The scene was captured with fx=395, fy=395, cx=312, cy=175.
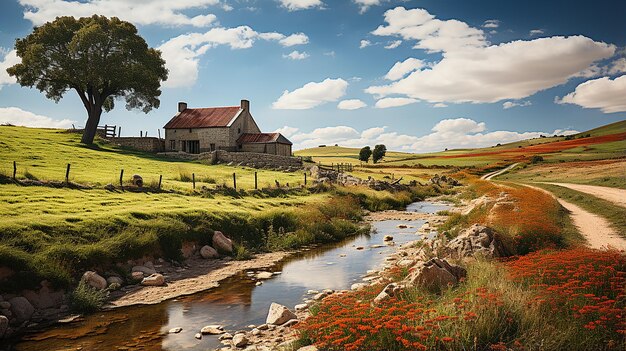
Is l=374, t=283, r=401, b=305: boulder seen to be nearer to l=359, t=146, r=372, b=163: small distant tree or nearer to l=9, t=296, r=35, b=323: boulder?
l=9, t=296, r=35, b=323: boulder

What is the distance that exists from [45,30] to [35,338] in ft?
190

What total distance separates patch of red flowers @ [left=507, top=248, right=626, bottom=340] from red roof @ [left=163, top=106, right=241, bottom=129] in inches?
2183

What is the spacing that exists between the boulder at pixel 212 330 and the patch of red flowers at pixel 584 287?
7.86 m

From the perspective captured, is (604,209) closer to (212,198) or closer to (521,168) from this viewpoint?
(212,198)

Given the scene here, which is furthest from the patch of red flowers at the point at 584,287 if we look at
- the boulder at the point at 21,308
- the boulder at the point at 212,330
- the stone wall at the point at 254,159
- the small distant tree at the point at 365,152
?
the small distant tree at the point at 365,152

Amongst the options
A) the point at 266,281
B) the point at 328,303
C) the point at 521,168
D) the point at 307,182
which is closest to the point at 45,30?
the point at 307,182

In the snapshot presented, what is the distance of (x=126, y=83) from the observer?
5694 centimetres

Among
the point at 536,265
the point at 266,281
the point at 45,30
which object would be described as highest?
the point at 45,30

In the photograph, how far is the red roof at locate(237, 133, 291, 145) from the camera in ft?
204

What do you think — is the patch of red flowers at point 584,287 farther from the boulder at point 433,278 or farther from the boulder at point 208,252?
the boulder at point 208,252

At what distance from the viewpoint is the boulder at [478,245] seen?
13785 mm

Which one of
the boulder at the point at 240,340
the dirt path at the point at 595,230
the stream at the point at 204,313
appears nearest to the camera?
the boulder at the point at 240,340

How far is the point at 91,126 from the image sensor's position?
56.6 meters

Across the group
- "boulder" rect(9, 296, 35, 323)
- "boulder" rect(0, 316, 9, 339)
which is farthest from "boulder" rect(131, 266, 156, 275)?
"boulder" rect(0, 316, 9, 339)
